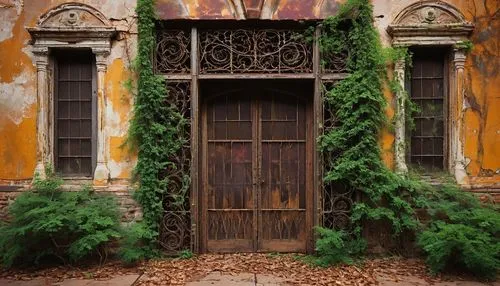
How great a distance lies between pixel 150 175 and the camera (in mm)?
6961

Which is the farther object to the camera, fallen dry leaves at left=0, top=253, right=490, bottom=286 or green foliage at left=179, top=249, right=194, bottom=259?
green foliage at left=179, top=249, right=194, bottom=259

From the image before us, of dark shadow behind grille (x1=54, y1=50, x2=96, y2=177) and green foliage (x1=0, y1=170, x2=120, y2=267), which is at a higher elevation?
dark shadow behind grille (x1=54, y1=50, x2=96, y2=177)

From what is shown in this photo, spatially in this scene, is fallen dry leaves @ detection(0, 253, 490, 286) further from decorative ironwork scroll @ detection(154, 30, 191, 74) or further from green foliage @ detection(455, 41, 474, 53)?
green foliage @ detection(455, 41, 474, 53)

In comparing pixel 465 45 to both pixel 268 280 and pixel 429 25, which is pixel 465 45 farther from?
pixel 268 280

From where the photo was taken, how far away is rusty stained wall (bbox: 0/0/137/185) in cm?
715

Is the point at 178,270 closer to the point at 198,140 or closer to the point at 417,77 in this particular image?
the point at 198,140

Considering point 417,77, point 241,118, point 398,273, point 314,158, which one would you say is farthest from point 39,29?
point 398,273

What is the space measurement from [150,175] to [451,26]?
5.35m

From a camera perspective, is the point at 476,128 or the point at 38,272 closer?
the point at 38,272

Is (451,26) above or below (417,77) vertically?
above

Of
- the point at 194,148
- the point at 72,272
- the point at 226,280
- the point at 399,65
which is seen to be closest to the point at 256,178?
the point at 194,148

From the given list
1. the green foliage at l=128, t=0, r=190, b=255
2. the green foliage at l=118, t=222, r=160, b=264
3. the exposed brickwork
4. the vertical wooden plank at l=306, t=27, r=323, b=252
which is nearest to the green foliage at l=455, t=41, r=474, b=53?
the vertical wooden plank at l=306, t=27, r=323, b=252

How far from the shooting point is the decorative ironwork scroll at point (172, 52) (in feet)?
23.6

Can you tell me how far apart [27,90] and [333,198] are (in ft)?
17.3
